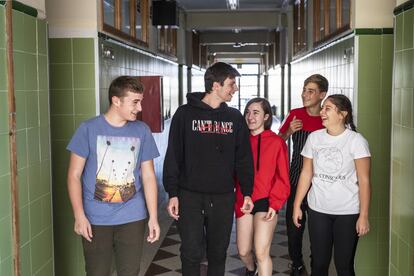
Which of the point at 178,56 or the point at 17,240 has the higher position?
the point at 178,56

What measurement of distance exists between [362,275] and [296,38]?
192 inches

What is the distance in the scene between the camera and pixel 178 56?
9.90 m

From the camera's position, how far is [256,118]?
3604 mm

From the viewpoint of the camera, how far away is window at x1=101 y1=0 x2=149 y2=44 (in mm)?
4627

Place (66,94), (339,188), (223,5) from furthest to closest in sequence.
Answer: (223,5) < (66,94) < (339,188)

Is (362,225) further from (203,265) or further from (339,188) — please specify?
(203,265)

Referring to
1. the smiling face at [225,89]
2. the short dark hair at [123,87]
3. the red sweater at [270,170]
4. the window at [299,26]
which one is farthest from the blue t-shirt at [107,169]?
the window at [299,26]

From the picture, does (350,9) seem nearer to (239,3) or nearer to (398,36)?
(398,36)

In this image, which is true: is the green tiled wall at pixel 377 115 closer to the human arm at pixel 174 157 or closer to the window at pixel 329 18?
the window at pixel 329 18

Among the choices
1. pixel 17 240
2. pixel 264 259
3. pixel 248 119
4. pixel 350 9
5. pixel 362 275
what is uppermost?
pixel 350 9

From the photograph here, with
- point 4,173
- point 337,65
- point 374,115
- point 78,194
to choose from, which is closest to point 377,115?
point 374,115

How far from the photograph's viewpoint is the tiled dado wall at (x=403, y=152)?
2992 mm

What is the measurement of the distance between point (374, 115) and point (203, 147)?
1527 millimetres

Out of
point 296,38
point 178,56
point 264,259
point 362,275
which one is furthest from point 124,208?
point 178,56
